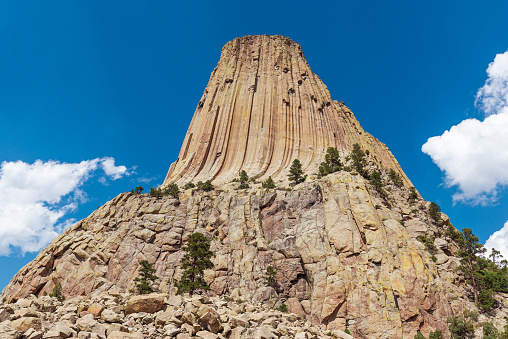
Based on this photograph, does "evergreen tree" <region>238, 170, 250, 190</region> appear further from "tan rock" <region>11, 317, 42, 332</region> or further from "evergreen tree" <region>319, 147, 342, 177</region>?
"tan rock" <region>11, 317, 42, 332</region>

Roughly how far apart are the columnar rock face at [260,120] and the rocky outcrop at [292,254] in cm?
1785

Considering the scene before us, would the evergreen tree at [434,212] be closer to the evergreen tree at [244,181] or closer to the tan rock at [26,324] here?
the evergreen tree at [244,181]

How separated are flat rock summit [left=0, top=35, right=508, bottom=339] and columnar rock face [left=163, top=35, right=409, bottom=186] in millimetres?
808

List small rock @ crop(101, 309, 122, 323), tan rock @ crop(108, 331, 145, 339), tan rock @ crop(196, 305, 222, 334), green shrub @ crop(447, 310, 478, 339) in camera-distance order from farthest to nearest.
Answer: green shrub @ crop(447, 310, 478, 339) < tan rock @ crop(196, 305, 222, 334) < small rock @ crop(101, 309, 122, 323) < tan rock @ crop(108, 331, 145, 339)

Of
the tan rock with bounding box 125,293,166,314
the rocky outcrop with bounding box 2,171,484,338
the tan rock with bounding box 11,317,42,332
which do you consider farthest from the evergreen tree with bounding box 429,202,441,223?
the tan rock with bounding box 11,317,42,332

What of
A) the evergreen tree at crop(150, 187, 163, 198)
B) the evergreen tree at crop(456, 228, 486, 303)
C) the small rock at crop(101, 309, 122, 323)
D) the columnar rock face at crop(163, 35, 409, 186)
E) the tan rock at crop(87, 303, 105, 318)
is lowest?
the small rock at crop(101, 309, 122, 323)

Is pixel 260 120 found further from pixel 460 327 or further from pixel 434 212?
pixel 460 327

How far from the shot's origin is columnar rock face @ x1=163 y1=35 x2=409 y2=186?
264 feet

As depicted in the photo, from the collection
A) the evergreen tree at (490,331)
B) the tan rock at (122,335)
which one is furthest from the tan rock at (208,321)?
the evergreen tree at (490,331)

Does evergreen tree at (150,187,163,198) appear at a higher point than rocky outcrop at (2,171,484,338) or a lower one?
higher

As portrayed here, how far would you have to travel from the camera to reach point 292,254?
47375mm

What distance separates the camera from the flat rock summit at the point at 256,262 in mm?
20672

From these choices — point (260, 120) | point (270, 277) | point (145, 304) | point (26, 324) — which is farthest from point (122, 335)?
point (260, 120)

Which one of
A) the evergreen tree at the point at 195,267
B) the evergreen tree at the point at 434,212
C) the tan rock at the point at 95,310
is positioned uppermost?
the evergreen tree at the point at 434,212
